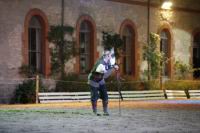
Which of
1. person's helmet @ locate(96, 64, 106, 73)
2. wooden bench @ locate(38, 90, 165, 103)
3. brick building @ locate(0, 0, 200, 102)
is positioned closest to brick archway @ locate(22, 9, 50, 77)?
brick building @ locate(0, 0, 200, 102)

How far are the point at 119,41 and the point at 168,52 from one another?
5.56m

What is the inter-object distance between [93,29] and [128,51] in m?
3.88

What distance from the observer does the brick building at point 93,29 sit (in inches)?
1044

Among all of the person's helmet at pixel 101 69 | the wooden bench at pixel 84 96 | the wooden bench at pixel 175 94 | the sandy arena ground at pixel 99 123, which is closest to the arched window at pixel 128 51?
the wooden bench at pixel 175 94

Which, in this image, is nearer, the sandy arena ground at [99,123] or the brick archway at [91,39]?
the sandy arena ground at [99,123]

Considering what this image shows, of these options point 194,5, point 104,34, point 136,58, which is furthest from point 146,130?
point 194,5

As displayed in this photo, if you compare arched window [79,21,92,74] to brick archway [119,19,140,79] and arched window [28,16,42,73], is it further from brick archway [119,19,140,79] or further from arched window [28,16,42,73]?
brick archway [119,19,140,79]

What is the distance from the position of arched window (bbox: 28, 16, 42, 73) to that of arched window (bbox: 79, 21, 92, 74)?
2.88 metres

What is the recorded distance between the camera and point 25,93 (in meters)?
26.0

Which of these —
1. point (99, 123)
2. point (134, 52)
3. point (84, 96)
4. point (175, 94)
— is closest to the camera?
point (99, 123)

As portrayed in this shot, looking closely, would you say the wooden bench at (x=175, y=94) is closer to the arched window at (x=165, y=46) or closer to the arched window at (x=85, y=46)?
the arched window at (x=165, y=46)

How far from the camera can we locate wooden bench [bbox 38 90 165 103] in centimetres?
2603

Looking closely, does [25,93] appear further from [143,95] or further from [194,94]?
[194,94]

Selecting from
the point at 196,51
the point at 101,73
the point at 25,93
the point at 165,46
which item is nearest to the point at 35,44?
the point at 25,93
